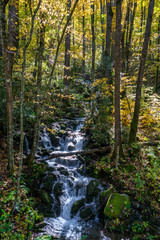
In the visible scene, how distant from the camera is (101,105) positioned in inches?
360

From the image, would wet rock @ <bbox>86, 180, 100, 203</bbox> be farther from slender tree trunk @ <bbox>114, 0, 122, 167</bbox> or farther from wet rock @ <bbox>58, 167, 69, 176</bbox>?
slender tree trunk @ <bbox>114, 0, 122, 167</bbox>

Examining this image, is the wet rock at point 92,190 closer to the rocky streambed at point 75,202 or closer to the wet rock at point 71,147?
the rocky streambed at point 75,202

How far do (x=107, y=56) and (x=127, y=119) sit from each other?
5.38 meters

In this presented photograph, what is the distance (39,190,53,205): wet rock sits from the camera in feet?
19.4

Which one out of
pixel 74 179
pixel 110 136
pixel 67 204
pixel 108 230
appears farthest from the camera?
pixel 110 136

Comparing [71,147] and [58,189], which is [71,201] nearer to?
[58,189]

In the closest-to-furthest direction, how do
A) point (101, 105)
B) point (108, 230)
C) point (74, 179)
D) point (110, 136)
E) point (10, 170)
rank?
point (108, 230)
point (10, 170)
point (74, 179)
point (110, 136)
point (101, 105)

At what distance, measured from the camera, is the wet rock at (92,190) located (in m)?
6.27

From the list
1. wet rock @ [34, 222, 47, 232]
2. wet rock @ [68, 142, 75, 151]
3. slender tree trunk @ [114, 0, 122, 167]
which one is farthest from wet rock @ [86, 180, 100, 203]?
wet rock @ [68, 142, 75, 151]

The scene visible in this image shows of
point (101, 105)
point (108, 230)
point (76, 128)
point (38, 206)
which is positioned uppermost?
point (101, 105)

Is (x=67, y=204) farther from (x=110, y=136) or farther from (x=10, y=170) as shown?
(x=110, y=136)

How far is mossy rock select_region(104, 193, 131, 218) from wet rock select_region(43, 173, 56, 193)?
2.29 m

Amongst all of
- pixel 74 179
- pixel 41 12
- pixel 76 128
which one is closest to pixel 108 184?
pixel 74 179

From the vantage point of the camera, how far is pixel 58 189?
21.4 feet
